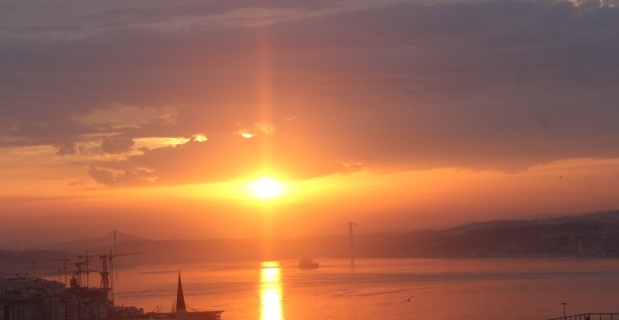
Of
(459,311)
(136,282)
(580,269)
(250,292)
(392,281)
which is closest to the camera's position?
(459,311)

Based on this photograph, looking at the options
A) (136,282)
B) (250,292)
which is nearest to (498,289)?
(250,292)

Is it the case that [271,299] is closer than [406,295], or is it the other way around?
[406,295]

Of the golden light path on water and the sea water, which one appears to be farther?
the golden light path on water

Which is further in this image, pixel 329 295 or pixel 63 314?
pixel 329 295

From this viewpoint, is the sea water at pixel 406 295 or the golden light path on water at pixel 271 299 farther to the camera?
the golden light path on water at pixel 271 299

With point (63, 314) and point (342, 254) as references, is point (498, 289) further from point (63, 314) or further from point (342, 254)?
point (342, 254)

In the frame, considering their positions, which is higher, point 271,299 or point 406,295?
point 271,299

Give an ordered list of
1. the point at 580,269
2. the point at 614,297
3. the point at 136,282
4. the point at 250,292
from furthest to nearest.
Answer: the point at 136,282
the point at 580,269
the point at 250,292
the point at 614,297

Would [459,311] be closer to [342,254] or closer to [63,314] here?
[63,314]
